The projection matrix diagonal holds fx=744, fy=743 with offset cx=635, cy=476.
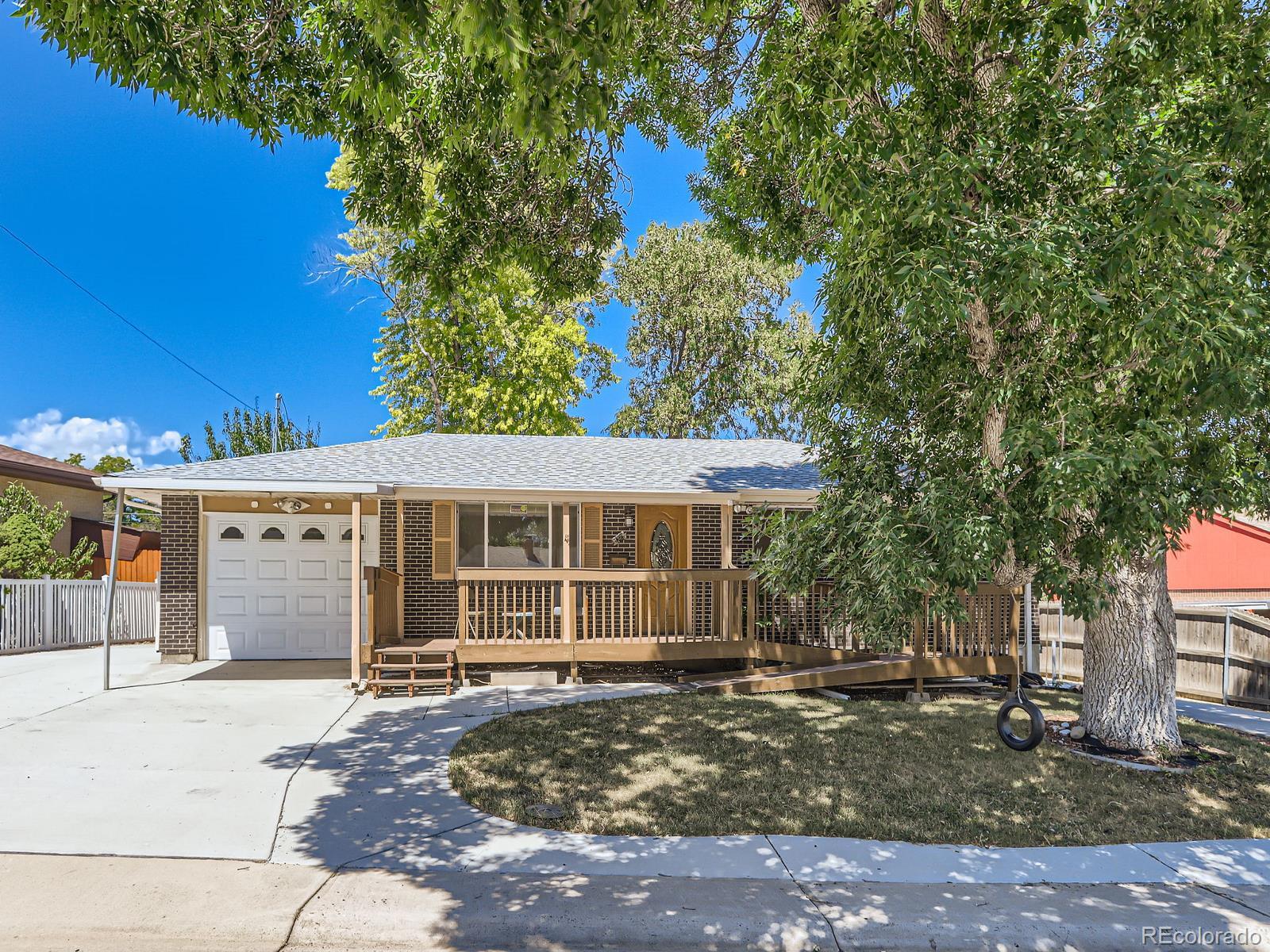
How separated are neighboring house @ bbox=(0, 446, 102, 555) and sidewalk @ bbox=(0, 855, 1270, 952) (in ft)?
47.2

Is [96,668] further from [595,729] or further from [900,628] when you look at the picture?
[900,628]

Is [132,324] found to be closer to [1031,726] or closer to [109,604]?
[109,604]

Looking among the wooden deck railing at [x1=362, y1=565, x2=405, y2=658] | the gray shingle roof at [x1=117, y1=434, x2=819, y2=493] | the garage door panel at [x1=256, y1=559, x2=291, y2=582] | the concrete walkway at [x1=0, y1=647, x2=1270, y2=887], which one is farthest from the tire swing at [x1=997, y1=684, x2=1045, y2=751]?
the garage door panel at [x1=256, y1=559, x2=291, y2=582]

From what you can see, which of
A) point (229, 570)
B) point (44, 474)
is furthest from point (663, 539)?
point (44, 474)

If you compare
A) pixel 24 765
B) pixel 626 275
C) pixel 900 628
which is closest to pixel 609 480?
pixel 900 628

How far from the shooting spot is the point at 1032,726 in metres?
6.55

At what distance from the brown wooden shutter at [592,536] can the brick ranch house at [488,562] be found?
27 millimetres

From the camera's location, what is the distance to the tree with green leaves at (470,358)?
2278 centimetres

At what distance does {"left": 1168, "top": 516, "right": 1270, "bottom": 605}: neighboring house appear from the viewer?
18.6 m

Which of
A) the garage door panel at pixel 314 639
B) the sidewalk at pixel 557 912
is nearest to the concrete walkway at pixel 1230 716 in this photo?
the sidewalk at pixel 557 912

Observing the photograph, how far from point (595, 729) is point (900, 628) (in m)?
3.51

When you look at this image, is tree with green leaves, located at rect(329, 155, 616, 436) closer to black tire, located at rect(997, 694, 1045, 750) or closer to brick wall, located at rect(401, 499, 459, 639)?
brick wall, located at rect(401, 499, 459, 639)

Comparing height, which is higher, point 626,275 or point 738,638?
point 626,275

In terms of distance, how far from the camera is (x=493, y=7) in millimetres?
2984
